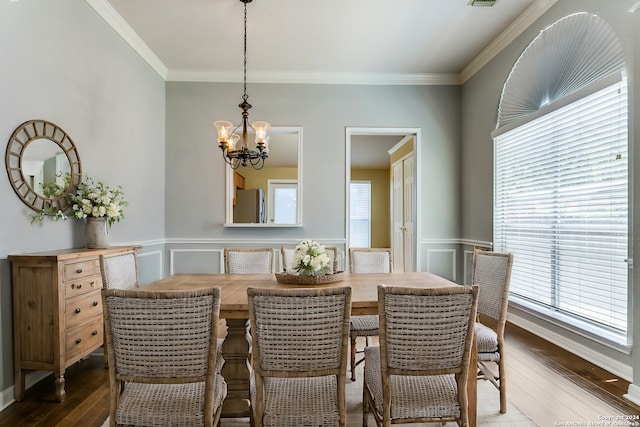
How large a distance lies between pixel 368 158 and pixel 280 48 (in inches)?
191

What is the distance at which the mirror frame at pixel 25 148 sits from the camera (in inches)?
88.2

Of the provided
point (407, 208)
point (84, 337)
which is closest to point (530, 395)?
point (84, 337)

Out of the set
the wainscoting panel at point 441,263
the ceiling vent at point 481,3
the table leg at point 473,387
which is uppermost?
the ceiling vent at point 481,3

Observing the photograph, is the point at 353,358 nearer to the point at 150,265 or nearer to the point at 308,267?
the point at 308,267

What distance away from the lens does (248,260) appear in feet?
9.80

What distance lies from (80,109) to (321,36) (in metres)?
2.35

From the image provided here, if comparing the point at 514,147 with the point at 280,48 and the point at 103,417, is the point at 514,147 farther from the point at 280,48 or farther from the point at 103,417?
the point at 103,417

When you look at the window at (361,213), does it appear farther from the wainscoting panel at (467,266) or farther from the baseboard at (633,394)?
the baseboard at (633,394)

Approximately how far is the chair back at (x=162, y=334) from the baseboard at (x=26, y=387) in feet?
4.73

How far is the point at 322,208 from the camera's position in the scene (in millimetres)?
4688

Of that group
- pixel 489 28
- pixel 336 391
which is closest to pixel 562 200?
pixel 489 28

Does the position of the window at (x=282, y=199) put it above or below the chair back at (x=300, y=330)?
above

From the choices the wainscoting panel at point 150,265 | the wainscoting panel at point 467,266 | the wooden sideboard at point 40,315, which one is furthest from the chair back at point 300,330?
the wainscoting panel at point 467,266

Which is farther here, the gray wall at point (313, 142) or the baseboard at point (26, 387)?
the gray wall at point (313, 142)
